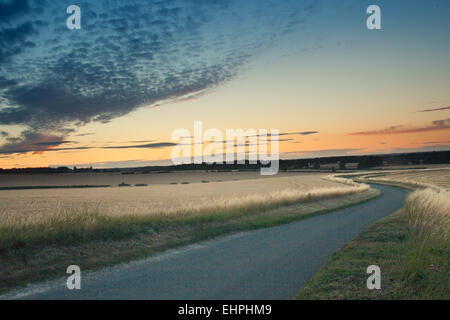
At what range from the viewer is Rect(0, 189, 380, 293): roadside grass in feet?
33.0

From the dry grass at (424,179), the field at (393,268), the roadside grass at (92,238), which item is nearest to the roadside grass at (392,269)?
the field at (393,268)

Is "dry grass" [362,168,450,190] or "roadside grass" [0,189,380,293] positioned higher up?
"roadside grass" [0,189,380,293]

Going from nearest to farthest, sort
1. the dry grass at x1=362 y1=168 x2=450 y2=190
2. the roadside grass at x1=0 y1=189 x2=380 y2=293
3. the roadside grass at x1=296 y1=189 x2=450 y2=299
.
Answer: the roadside grass at x1=296 y1=189 x2=450 y2=299
the roadside grass at x1=0 y1=189 x2=380 y2=293
the dry grass at x1=362 y1=168 x2=450 y2=190

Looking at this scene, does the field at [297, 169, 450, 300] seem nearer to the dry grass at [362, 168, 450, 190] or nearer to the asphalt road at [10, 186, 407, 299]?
the asphalt road at [10, 186, 407, 299]

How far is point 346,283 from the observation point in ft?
27.8

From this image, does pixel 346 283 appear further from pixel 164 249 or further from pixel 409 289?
pixel 164 249

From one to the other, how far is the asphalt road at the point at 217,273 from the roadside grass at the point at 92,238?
827mm

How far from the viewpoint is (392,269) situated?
9336 mm

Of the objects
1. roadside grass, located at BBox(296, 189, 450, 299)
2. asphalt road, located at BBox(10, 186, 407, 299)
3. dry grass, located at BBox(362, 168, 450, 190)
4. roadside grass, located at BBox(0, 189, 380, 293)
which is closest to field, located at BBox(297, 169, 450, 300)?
roadside grass, located at BBox(296, 189, 450, 299)

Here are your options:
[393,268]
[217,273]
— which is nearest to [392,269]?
[393,268]

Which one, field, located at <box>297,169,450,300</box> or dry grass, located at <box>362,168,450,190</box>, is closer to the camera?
field, located at <box>297,169,450,300</box>

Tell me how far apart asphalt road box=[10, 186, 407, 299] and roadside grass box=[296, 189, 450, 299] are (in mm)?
566
